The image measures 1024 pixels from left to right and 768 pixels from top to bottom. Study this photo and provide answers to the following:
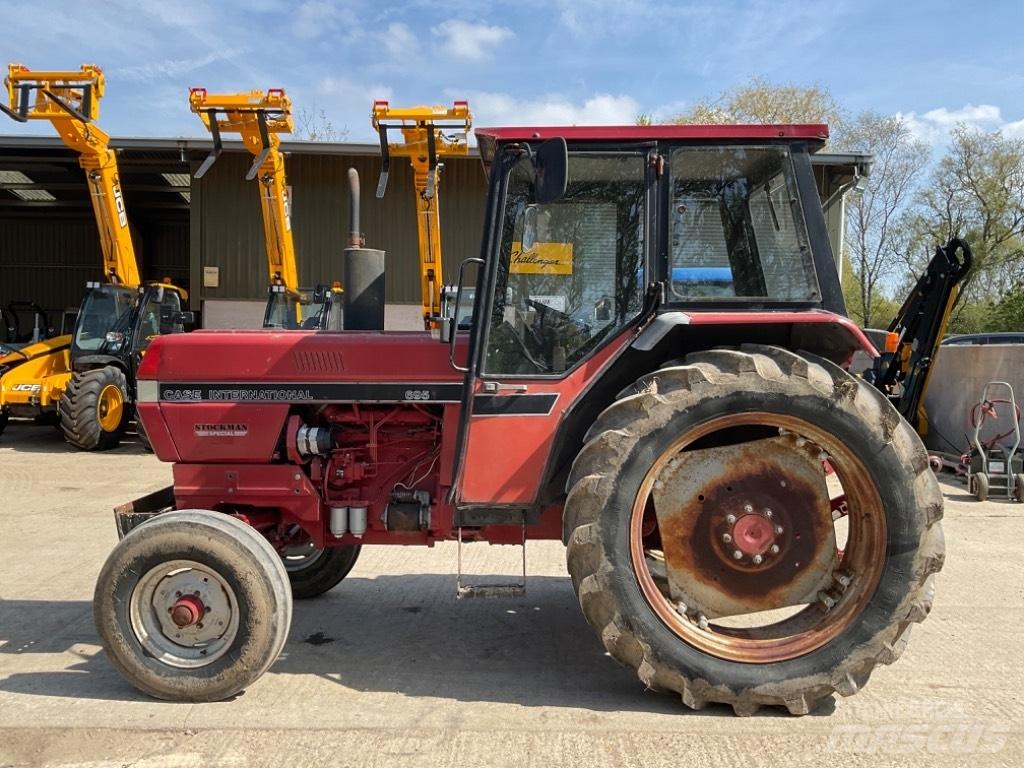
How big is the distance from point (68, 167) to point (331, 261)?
24.0 feet

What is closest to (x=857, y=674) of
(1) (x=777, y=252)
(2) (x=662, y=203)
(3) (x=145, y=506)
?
(1) (x=777, y=252)

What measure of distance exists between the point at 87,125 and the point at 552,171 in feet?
34.3

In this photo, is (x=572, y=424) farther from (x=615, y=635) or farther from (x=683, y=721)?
(x=683, y=721)

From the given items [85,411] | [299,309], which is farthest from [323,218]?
[85,411]

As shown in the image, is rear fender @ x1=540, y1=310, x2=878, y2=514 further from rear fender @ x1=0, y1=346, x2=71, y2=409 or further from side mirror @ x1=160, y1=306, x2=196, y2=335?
rear fender @ x1=0, y1=346, x2=71, y2=409

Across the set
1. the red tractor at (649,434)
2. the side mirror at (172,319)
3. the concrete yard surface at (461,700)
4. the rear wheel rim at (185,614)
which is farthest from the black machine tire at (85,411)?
the rear wheel rim at (185,614)

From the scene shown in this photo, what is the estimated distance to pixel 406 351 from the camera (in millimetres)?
3475

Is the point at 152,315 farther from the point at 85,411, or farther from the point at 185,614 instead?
the point at 185,614

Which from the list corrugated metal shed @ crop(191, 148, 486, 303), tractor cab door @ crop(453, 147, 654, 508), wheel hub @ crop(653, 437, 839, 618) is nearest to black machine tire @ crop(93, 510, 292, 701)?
tractor cab door @ crop(453, 147, 654, 508)

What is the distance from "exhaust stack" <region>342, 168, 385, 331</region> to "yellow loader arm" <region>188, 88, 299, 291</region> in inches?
316

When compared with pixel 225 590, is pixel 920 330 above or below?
above

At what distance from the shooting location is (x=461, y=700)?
3178 millimetres

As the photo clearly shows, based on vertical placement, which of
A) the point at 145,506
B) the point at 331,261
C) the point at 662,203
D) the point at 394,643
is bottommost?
the point at 394,643

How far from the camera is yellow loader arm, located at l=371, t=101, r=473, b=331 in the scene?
11.2 m
